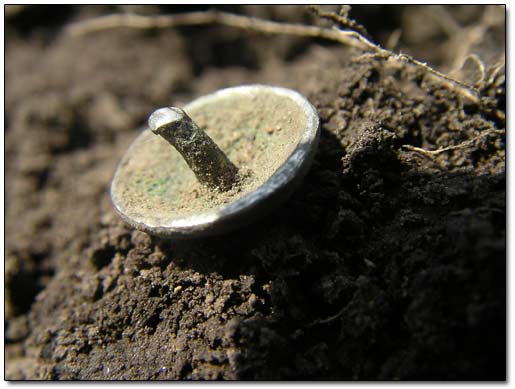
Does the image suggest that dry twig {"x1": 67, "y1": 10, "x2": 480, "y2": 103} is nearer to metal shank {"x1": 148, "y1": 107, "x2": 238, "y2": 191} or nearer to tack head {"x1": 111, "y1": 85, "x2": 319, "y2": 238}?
tack head {"x1": 111, "y1": 85, "x2": 319, "y2": 238}

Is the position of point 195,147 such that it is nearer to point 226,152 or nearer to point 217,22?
point 226,152

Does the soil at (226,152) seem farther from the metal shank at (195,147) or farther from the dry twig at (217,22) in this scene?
the dry twig at (217,22)

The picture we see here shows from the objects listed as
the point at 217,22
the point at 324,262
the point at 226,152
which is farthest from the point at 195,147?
the point at 217,22

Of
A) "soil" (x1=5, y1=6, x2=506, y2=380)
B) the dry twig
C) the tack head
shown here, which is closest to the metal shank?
the tack head

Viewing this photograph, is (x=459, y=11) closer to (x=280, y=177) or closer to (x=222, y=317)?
(x=280, y=177)

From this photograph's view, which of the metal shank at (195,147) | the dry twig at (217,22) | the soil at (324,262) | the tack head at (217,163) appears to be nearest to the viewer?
the soil at (324,262)

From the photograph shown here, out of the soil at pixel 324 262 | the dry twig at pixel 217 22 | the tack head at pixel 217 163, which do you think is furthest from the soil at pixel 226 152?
the dry twig at pixel 217 22
